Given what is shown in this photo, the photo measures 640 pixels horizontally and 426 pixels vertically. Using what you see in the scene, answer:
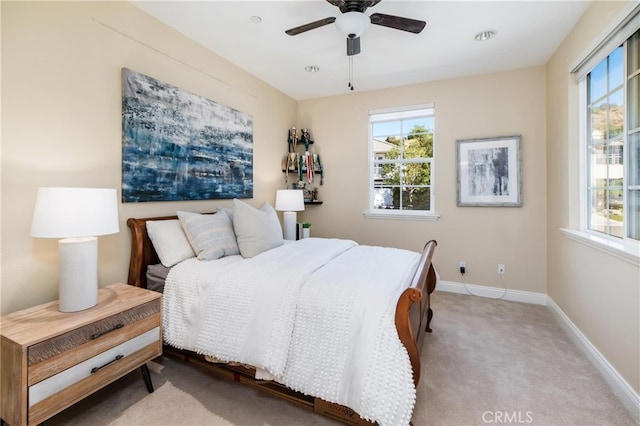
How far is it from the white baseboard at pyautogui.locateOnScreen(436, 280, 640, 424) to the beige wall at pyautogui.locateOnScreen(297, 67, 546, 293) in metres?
0.08

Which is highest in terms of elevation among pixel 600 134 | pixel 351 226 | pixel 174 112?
pixel 174 112

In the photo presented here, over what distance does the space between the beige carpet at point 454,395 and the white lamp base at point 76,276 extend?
0.64m

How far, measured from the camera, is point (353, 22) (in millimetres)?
2041

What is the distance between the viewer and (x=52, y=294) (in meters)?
1.84

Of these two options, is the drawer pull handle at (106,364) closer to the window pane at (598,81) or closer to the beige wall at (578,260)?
the beige wall at (578,260)

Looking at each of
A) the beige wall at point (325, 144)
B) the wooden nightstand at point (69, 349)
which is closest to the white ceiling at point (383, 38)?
the beige wall at point (325, 144)

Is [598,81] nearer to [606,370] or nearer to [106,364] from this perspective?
[606,370]

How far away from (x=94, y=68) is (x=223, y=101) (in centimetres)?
123

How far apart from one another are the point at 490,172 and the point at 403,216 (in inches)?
45.0

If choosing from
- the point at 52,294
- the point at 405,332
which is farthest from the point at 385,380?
the point at 52,294

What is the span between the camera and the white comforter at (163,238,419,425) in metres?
1.32

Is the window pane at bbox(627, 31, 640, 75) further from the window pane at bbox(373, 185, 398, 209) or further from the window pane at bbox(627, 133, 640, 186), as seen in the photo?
the window pane at bbox(373, 185, 398, 209)

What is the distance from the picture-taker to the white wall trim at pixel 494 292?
3318mm

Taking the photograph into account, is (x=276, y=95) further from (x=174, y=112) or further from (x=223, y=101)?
(x=174, y=112)
